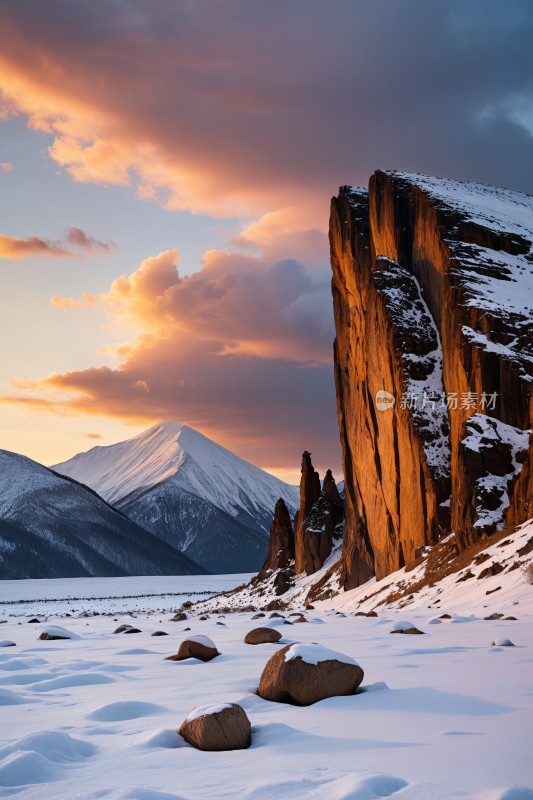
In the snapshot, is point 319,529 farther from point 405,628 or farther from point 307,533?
point 405,628

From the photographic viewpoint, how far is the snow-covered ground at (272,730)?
516 centimetres

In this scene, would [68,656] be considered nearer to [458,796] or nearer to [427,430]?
[458,796]

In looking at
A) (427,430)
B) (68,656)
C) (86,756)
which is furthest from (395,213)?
(86,756)

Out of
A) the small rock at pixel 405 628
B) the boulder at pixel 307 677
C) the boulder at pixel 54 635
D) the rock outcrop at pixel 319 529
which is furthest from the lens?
the rock outcrop at pixel 319 529

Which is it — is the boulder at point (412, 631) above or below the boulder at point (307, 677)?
below

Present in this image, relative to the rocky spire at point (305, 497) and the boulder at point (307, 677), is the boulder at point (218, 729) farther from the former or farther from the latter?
the rocky spire at point (305, 497)

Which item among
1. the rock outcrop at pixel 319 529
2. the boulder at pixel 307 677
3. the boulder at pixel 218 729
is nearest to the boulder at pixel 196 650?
the boulder at pixel 307 677

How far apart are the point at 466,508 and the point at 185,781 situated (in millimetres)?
34906

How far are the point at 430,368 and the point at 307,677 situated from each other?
45.5 m

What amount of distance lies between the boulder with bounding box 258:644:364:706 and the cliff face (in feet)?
90.0

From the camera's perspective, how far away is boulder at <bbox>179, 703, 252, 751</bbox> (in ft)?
20.9

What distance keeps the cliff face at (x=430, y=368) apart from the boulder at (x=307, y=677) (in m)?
27.4

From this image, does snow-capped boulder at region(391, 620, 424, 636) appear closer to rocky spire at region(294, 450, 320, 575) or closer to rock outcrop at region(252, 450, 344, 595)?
rock outcrop at region(252, 450, 344, 595)

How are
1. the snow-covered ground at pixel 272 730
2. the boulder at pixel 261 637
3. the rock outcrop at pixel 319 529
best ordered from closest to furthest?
1. the snow-covered ground at pixel 272 730
2. the boulder at pixel 261 637
3. the rock outcrop at pixel 319 529
